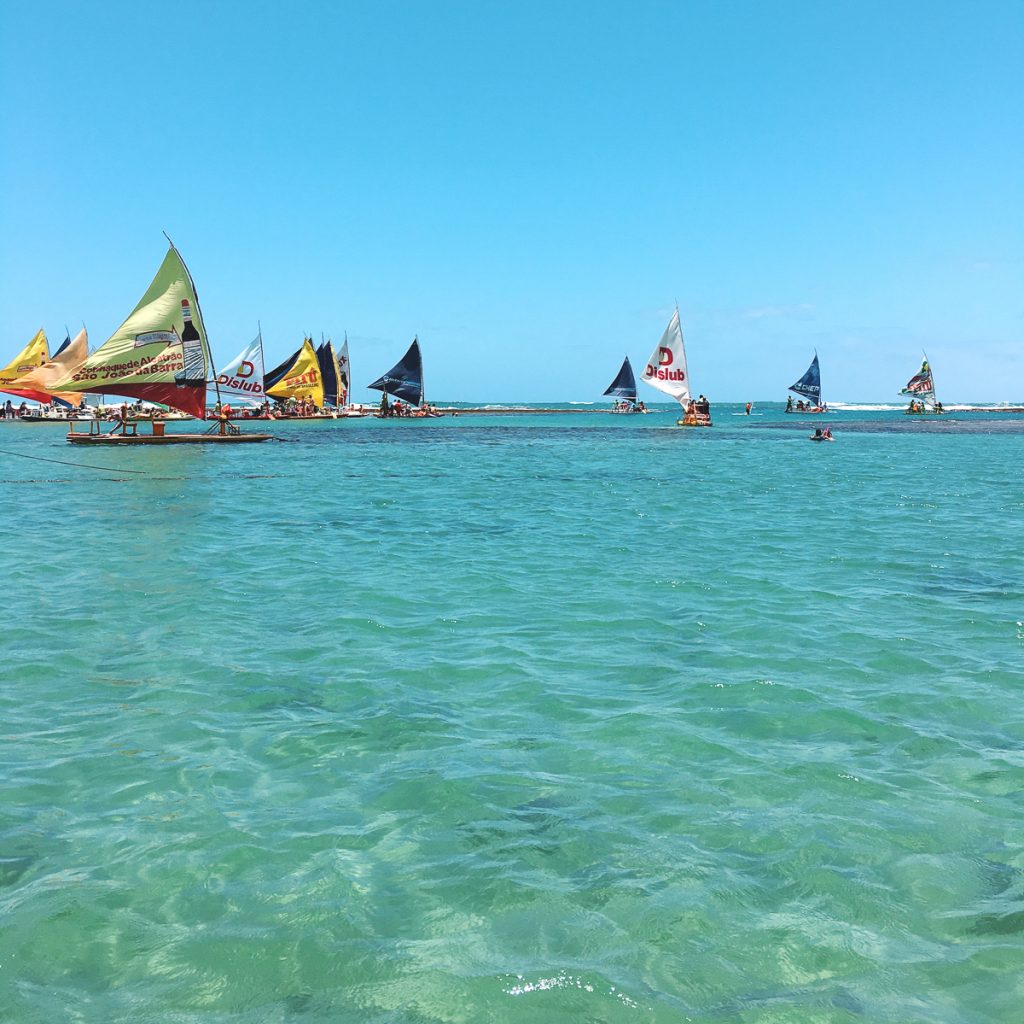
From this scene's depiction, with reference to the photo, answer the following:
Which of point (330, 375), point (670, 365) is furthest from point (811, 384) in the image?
point (330, 375)

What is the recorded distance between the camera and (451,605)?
1178cm

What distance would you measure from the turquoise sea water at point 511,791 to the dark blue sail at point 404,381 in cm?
8759

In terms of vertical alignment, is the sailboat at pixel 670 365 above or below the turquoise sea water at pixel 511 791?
above

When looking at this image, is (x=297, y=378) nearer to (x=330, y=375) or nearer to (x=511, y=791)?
(x=330, y=375)

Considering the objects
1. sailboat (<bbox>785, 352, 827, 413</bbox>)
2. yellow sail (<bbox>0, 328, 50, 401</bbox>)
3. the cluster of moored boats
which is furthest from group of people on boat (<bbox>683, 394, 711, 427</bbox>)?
yellow sail (<bbox>0, 328, 50, 401</bbox>)

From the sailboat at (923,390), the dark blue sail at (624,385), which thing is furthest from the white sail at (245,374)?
the sailboat at (923,390)

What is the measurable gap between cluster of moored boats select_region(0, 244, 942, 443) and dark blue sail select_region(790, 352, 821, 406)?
178mm

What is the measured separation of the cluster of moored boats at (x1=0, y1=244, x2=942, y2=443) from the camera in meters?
44.2

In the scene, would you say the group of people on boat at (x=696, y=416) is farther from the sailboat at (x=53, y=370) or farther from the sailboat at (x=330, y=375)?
the sailboat at (x=53, y=370)

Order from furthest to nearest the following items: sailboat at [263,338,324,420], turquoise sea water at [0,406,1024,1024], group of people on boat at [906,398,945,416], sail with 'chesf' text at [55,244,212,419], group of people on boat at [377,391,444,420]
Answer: group of people on boat at [906,398,945,416] < group of people on boat at [377,391,444,420] < sailboat at [263,338,324,420] < sail with 'chesf' text at [55,244,212,419] < turquoise sea water at [0,406,1024,1024]

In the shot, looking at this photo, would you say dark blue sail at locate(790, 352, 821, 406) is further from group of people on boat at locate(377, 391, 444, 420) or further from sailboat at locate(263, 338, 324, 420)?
sailboat at locate(263, 338, 324, 420)

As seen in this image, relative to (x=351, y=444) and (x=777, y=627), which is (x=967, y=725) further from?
(x=351, y=444)

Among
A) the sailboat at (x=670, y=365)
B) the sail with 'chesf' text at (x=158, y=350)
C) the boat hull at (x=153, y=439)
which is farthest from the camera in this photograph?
the sailboat at (x=670, y=365)

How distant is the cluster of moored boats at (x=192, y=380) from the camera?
44.2 m
